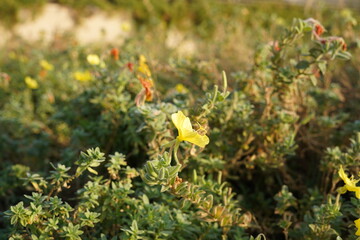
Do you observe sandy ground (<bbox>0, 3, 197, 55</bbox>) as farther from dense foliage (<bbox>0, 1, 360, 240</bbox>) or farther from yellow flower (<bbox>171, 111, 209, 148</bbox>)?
yellow flower (<bbox>171, 111, 209, 148</bbox>)

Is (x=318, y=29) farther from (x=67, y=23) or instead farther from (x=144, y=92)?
(x=67, y=23)

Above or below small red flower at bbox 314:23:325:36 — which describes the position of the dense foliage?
below

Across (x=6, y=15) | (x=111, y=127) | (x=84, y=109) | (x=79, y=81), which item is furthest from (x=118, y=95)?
(x=6, y=15)

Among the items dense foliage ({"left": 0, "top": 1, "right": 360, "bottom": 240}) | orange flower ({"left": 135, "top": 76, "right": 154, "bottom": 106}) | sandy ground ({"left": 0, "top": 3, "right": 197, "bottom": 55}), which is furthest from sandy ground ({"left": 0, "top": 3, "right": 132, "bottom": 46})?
orange flower ({"left": 135, "top": 76, "right": 154, "bottom": 106})

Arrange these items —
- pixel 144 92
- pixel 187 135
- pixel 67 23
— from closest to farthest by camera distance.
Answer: pixel 187 135, pixel 144 92, pixel 67 23

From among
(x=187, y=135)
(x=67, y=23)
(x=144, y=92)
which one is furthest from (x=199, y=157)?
(x=67, y=23)

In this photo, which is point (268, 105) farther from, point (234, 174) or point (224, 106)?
point (234, 174)

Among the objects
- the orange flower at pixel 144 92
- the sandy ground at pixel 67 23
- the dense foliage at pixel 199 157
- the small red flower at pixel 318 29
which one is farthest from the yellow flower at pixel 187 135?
the sandy ground at pixel 67 23

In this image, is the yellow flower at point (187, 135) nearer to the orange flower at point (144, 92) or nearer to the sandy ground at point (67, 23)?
the orange flower at point (144, 92)

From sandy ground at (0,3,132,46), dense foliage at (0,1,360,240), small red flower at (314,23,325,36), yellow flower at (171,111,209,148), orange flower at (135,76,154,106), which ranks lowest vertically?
sandy ground at (0,3,132,46)
